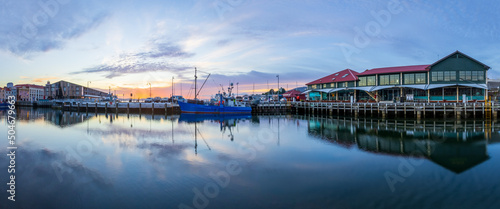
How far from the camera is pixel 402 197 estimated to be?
7543 mm

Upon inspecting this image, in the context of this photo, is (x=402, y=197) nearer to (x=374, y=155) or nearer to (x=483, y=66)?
(x=374, y=155)

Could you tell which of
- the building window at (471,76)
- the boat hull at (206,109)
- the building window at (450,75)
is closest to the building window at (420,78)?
the building window at (450,75)

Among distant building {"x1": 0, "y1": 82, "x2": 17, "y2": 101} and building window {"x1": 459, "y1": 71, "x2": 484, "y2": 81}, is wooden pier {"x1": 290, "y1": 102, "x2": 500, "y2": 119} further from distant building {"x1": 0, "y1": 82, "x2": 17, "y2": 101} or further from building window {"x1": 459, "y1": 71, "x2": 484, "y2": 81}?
distant building {"x1": 0, "y1": 82, "x2": 17, "y2": 101}

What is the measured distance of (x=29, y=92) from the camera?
95000 millimetres

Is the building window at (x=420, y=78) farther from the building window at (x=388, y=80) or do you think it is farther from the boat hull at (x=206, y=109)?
the boat hull at (x=206, y=109)

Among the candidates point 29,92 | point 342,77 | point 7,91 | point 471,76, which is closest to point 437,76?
point 471,76

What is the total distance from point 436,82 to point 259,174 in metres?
36.7

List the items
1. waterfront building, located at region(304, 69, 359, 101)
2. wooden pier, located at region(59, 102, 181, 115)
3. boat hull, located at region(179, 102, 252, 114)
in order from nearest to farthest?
1. boat hull, located at region(179, 102, 252, 114)
2. waterfront building, located at region(304, 69, 359, 101)
3. wooden pier, located at region(59, 102, 181, 115)

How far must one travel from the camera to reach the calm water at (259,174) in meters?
7.34

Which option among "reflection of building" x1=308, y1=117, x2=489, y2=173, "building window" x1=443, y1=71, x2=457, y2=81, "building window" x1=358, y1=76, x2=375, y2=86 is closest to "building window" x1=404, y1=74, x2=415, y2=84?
"building window" x1=443, y1=71, x2=457, y2=81

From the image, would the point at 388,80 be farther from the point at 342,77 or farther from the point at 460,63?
the point at 460,63

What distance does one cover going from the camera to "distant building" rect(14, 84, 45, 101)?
91.9 m

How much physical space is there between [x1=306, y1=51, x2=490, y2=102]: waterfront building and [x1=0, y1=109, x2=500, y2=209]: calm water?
22.7 m

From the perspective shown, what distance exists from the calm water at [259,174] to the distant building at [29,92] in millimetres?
102007
